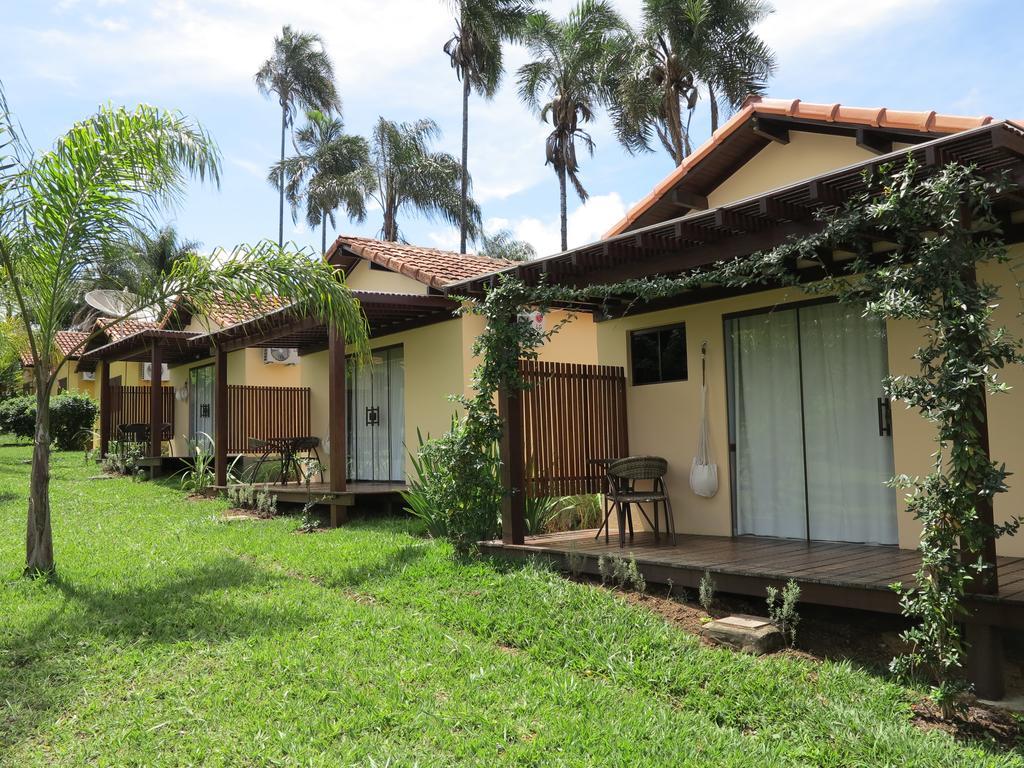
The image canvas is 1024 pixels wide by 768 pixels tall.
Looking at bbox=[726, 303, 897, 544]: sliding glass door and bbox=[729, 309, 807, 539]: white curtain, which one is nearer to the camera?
bbox=[726, 303, 897, 544]: sliding glass door

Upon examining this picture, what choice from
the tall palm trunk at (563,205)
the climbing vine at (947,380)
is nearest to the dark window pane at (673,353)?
the climbing vine at (947,380)

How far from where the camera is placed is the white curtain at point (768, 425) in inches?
307

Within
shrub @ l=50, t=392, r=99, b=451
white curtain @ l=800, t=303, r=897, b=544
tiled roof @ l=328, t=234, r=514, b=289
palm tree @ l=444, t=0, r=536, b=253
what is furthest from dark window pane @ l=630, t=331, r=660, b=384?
shrub @ l=50, t=392, r=99, b=451

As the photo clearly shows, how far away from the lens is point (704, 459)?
27.5 feet

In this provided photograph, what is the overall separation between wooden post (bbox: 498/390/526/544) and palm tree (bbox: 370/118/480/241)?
2420cm

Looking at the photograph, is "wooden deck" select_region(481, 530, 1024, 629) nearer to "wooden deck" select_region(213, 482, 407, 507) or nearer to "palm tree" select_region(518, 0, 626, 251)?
"wooden deck" select_region(213, 482, 407, 507)

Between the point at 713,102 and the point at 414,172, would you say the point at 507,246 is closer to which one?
the point at 414,172

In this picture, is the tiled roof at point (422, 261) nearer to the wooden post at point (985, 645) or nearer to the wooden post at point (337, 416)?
the wooden post at point (337, 416)

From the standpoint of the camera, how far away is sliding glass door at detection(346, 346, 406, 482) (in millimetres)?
12688

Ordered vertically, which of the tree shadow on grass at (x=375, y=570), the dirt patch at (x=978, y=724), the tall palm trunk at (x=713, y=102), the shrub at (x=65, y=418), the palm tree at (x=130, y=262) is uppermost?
the tall palm trunk at (x=713, y=102)

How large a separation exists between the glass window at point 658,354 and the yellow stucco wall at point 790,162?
1.49m

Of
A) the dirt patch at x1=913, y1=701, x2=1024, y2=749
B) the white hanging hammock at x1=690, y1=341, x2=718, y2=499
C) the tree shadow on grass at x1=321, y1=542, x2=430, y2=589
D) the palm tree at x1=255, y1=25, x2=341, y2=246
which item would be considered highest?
the palm tree at x1=255, y1=25, x2=341, y2=246

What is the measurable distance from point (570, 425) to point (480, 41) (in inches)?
860

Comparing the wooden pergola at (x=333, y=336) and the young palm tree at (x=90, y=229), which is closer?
the young palm tree at (x=90, y=229)
